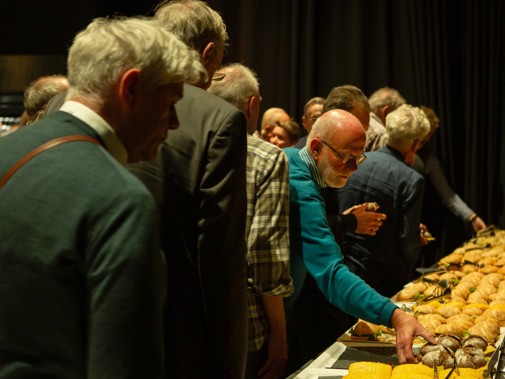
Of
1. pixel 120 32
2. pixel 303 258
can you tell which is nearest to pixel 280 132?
pixel 303 258

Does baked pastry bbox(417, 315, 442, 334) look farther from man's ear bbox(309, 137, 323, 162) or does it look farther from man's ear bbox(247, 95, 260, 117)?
man's ear bbox(247, 95, 260, 117)

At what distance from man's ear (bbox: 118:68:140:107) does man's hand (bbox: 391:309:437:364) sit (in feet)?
4.35

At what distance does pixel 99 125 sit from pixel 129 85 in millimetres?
76

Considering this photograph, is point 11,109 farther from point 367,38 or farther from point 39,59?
point 367,38

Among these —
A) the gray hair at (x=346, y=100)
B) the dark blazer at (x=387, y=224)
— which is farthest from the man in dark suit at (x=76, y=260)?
the dark blazer at (x=387, y=224)

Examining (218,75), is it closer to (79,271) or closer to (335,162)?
(335,162)

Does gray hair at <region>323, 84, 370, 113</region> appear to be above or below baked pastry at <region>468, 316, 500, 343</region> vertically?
above

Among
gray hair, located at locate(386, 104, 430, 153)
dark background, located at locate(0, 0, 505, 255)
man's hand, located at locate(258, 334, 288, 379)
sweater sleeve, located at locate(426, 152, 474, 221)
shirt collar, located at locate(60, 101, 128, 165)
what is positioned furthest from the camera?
dark background, located at locate(0, 0, 505, 255)

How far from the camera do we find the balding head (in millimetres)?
2898

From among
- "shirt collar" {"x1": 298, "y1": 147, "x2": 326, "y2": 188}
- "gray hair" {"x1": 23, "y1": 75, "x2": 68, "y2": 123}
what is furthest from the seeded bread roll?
"gray hair" {"x1": 23, "y1": 75, "x2": 68, "y2": 123}

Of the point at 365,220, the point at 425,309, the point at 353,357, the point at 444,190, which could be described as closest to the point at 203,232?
the point at 353,357

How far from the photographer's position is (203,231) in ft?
5.37

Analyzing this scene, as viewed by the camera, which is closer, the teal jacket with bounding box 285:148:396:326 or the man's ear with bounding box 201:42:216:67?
the man's ear with bounding box 201:42:216:67

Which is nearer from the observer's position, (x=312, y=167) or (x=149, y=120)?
(x=149, y=120)
